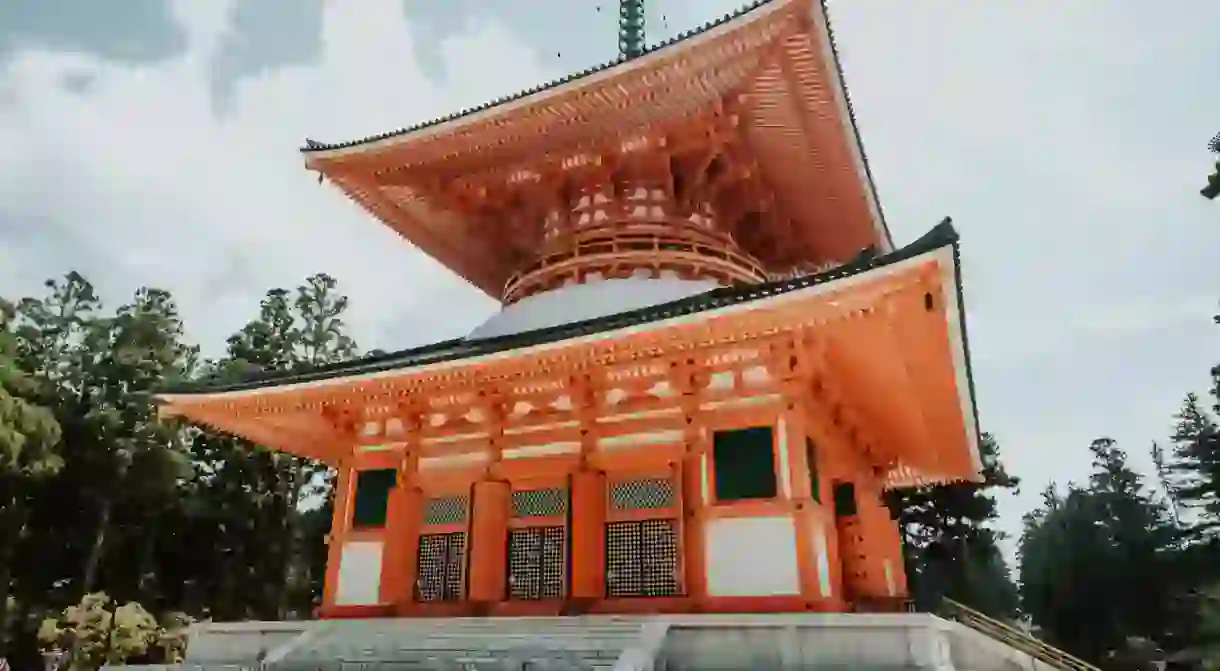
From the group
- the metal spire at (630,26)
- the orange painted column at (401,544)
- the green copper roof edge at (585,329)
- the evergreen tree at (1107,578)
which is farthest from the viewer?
the evergreen tree at (1107,578)

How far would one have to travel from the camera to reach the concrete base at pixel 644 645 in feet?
21.9

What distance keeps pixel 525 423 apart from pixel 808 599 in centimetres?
398

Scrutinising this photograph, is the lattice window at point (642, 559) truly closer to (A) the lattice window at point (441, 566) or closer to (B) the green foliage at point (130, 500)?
(A) the lattice window at point (441, 566)

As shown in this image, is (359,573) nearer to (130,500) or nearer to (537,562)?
(537,562)

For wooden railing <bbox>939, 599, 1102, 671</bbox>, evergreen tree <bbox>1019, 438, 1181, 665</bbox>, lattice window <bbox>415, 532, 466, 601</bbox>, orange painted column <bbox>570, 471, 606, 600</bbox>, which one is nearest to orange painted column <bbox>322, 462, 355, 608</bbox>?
lattice window <bbox>415, 532, 466, 601</bbox>

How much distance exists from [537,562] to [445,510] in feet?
4.97

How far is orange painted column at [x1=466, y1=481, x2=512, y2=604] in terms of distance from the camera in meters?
9.62

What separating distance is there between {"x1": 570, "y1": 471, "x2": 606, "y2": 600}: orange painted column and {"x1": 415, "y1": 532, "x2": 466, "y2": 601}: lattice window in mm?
1627

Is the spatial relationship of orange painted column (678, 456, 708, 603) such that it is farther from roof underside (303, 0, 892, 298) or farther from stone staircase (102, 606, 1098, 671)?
roof underside (303, 0, 892, 298)

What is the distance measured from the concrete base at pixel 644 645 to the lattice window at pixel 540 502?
4.72ft

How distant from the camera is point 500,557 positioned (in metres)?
9.78

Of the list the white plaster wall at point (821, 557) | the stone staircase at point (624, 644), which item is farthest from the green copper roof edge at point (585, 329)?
the stone staircase at point (624, 644)

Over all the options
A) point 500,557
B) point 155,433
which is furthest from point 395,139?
point 155,433

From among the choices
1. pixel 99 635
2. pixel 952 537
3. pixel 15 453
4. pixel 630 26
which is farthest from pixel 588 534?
pixel 952 537
